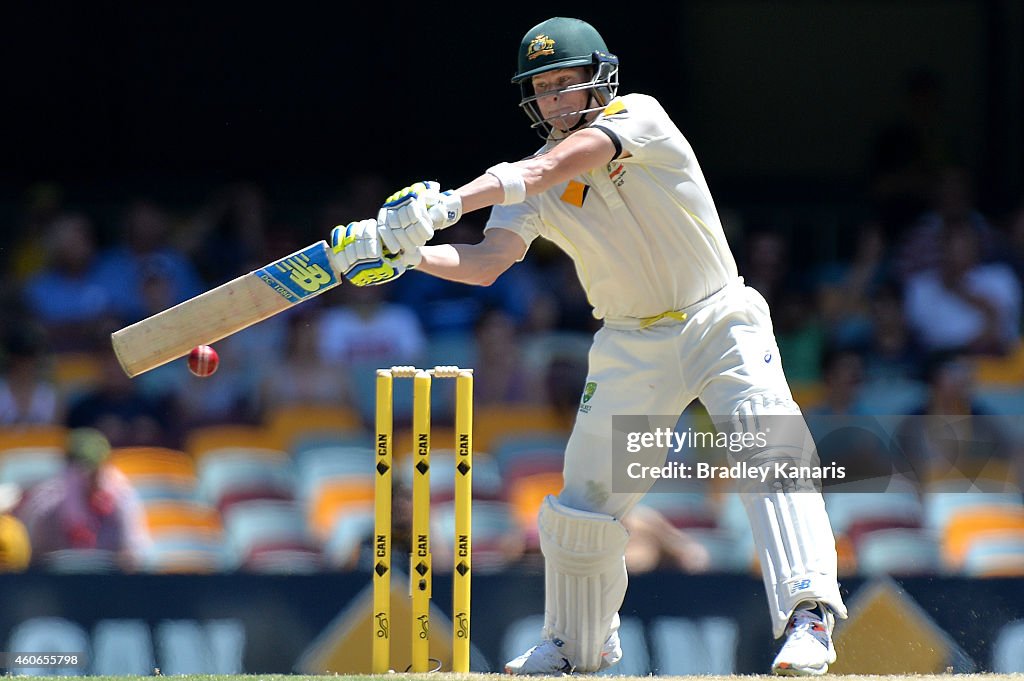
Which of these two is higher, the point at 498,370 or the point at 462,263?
the point at 498,370

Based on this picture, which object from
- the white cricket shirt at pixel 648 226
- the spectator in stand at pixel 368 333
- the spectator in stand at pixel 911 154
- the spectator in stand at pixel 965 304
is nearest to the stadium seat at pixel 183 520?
the spectator in stand at pixel 368 333

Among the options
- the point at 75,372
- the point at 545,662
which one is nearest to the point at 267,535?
the point at 75,372

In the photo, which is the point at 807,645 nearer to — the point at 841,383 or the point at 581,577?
the point at 581,577

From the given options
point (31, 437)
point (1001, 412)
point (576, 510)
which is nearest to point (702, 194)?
point (576, 510)

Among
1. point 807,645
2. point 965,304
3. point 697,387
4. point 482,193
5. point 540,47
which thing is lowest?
point 807,645

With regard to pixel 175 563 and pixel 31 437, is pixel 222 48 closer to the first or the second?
pixel 31 437

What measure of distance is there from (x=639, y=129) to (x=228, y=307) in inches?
39.7

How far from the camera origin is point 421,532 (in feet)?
13.0

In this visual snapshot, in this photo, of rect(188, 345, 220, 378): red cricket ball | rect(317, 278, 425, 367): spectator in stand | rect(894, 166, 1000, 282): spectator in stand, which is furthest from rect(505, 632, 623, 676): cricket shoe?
rect(894, 166, 1000, 282): spectator in stand

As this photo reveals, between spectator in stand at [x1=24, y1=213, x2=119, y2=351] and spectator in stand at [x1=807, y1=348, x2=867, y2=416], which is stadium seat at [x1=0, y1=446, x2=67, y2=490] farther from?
spectator in stand at [x1=807, y1=348, x2=867, y2=416]

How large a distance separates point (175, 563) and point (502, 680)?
208 centimetres

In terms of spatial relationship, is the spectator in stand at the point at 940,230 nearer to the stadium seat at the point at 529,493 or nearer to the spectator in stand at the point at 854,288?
the spectator in stand at the point at 854,288

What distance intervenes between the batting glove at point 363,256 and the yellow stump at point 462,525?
2.30 feet

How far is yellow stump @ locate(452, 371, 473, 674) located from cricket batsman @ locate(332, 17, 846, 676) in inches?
9.6
